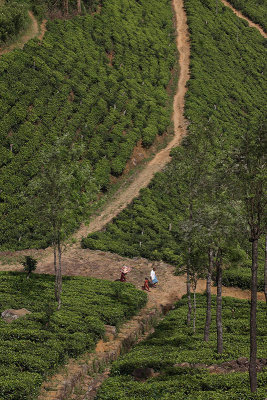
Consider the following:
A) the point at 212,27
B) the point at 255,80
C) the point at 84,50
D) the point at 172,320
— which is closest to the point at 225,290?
the point at 172,320

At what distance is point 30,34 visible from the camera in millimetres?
55688

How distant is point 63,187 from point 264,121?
1342 centimetres

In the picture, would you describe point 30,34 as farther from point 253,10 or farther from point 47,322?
point 253,10

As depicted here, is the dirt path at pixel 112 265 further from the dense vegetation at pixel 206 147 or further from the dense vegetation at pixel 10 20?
the dense vegetation at pixel 10 20

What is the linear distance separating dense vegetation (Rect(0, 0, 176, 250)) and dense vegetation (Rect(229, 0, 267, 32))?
34.1 m

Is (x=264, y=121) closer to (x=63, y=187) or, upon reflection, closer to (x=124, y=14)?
(x=63, y=187)

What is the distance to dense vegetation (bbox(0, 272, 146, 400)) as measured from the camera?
61.3ft

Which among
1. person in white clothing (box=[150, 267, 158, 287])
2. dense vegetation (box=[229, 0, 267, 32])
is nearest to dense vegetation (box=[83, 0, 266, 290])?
person in white clothing (box=[150, 267, 158, 287])

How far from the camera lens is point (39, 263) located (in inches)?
1403

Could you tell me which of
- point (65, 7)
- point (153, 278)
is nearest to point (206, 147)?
point (153, 278)

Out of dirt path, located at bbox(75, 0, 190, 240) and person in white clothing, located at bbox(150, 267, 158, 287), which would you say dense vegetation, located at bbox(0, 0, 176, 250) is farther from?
person in white clothing, located at bbox(150, 267, 158, 287)

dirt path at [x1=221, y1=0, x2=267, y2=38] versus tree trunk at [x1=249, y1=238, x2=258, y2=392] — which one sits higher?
dirt path at [x1=221, y1=0, x2=267, y2=38]

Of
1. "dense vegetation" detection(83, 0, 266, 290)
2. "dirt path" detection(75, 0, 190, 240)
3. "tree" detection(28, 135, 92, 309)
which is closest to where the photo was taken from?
"dense vegetation" detection(83, 0, 266, 290)

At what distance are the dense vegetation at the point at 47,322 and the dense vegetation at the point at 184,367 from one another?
8.78 ft
